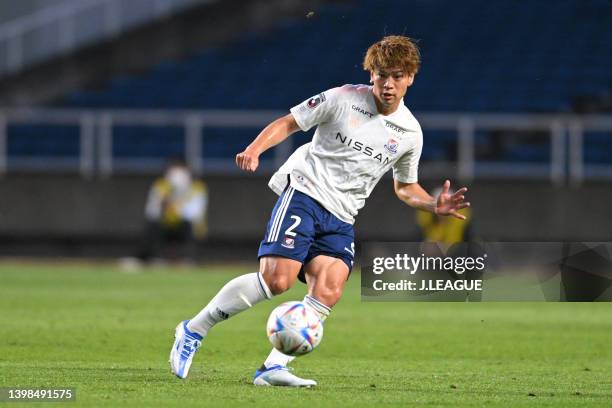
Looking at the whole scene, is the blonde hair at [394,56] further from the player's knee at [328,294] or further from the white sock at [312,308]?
the white sock at [312,308]

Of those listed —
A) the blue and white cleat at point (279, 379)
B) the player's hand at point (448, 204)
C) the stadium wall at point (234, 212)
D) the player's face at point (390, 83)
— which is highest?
the stadium wall at point (234, 212)

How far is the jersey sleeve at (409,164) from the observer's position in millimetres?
8836

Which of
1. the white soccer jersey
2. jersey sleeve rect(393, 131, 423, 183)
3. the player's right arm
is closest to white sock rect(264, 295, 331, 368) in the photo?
the white soccer jersey

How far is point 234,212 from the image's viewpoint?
24.7 metres

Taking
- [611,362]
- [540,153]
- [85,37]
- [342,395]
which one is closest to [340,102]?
[342,395]

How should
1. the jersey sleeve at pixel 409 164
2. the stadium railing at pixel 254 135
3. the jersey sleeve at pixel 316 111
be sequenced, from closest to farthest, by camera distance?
the jersey sleeve at pixel 316 111, the jersey sleeve at pixel 409 164, the stadium railing at pixel 254 135

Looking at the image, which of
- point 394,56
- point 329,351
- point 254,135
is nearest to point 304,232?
point 394,56

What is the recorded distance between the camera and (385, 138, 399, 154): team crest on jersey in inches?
340

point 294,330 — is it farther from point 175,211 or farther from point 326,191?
point 175,211

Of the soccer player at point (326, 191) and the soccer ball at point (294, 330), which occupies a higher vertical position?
the soccer player at point (326, 191)

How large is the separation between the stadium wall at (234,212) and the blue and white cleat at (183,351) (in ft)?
49.7

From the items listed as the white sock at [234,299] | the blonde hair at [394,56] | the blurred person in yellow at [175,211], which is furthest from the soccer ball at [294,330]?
the blurred person in yellow at [175,211]

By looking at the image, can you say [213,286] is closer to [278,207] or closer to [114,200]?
[114,200]

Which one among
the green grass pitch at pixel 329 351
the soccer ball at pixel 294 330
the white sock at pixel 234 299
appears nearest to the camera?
the soccer ball at pixel 294 330
